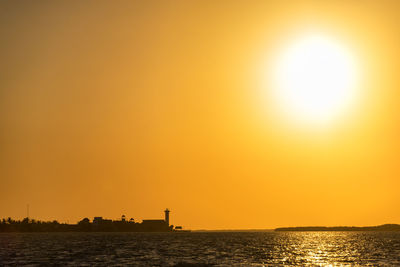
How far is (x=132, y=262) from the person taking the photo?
291 feet

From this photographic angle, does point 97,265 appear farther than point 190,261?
No

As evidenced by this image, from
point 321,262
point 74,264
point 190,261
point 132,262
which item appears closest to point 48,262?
point 74,264

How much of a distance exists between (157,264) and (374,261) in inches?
1475

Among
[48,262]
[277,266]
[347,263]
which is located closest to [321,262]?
[347,263]

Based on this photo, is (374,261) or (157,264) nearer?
(157,264)

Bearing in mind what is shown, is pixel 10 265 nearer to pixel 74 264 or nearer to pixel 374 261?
pixel 74 264

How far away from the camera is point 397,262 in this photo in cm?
8844

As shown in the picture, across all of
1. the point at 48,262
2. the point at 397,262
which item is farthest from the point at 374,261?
the point at 48,262

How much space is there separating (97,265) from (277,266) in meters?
28.5

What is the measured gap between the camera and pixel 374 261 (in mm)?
91875

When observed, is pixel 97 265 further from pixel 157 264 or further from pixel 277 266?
pixel 277 266

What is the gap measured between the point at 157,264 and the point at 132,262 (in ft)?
17.5

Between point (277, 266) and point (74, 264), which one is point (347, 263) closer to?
point (277, 266)

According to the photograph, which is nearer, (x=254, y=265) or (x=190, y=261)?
(x=254, y=265)
